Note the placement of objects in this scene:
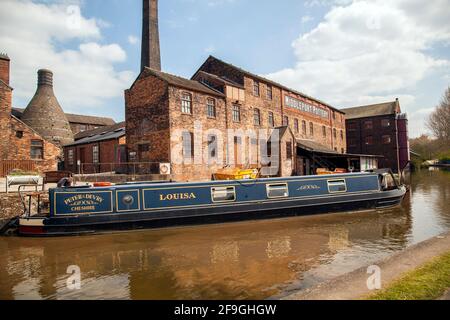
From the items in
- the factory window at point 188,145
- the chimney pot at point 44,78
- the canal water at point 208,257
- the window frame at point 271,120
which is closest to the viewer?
the canal water at point 208,257

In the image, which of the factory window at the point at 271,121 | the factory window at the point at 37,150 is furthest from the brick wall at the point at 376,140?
the factory window at the point at 37,150

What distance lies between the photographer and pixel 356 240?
8.79 meters

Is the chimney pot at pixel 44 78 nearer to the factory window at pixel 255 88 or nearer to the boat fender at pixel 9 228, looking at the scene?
the factory window at pixel 255 88

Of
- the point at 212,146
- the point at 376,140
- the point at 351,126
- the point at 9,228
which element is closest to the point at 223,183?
the point at 9,228

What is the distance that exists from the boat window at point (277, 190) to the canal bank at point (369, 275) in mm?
5596

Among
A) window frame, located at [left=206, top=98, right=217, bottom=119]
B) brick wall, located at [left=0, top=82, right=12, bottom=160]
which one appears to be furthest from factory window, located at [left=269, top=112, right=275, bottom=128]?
brick wall, located at [left=0, top=82, right=12, bottom=160]

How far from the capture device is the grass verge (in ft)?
13.1

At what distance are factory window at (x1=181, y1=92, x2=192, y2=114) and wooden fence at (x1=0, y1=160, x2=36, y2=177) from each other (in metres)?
10.7

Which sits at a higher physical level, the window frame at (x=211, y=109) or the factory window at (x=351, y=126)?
the factory window at (x=351, y=126)

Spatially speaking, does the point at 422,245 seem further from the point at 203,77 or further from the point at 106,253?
the point at 203,77

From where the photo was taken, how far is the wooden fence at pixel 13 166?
55.2 feet

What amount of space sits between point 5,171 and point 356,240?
19.3 metres

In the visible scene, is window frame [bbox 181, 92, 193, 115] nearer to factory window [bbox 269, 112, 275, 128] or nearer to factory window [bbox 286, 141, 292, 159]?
factory window [bbox 269, 112, 275, 128]
